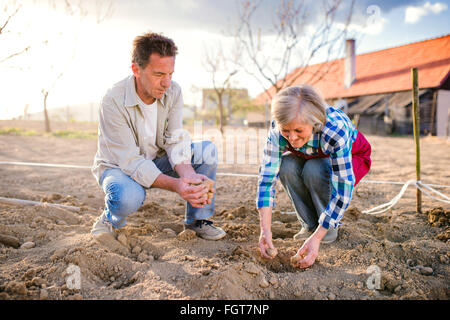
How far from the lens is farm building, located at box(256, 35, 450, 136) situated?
14812mm

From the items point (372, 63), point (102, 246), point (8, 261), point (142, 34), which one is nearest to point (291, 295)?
point (102, 246)

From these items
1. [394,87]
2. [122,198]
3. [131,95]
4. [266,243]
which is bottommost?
[266,243]

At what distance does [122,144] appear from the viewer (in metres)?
2.28

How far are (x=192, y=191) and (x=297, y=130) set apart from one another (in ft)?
2.43

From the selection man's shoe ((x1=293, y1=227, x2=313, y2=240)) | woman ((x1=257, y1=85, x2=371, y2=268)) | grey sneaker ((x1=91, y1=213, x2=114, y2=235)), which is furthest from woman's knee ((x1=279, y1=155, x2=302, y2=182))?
grey sneaker ((x1=91, y1=213, x2=114, y2=235))

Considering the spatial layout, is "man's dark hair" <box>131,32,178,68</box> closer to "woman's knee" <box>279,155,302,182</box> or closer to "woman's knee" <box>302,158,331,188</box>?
"woman's knee" <box>279,155,302,182</box>

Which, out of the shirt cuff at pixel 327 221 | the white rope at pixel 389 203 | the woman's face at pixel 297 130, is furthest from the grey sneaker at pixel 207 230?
the white rope at pixel 389 203

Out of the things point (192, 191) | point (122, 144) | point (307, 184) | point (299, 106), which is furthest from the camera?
point (307, 184)

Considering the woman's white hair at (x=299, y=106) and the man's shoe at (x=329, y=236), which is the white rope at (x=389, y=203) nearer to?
the man's shoe at (x=329, y=236)

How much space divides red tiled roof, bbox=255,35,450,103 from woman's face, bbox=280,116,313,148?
1258 cm

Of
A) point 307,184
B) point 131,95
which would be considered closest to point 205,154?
point 131,95

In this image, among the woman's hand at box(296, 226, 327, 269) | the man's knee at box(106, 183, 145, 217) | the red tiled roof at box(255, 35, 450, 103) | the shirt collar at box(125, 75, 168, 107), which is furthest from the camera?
the red tiled roof at box(255, 35, 450, 103)

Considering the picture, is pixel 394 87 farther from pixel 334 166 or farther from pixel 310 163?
pixel 334 166
